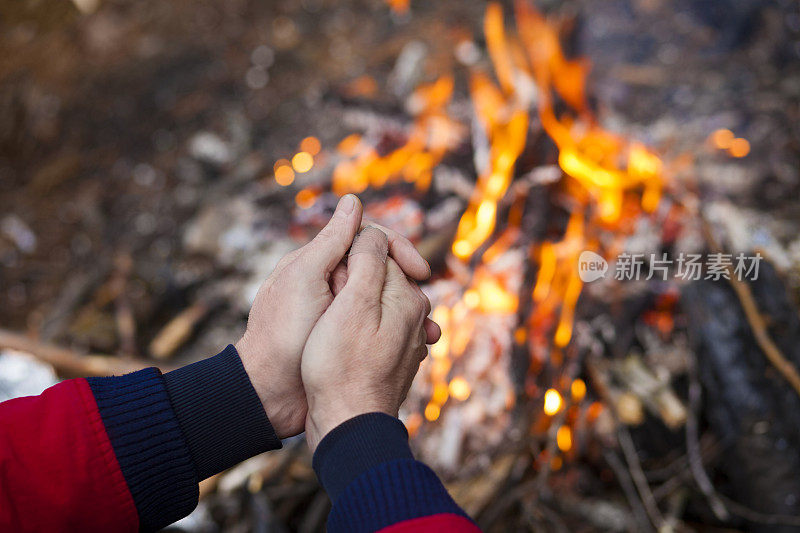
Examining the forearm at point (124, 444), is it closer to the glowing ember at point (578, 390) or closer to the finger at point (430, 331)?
the finger at point (430, 331)

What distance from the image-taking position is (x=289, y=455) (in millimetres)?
2330

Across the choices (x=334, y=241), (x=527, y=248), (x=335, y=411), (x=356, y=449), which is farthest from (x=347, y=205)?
(x=527, y=248)

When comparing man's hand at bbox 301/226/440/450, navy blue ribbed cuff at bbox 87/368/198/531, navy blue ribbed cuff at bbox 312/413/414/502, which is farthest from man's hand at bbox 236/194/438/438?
navy blue ribbed cuff at bbox 312/413/414/502

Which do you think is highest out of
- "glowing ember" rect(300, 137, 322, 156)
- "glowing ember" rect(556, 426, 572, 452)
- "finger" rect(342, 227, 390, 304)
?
"finger" rect(342, 227, 390, 304)

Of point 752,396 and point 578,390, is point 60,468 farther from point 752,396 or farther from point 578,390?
point 752,396

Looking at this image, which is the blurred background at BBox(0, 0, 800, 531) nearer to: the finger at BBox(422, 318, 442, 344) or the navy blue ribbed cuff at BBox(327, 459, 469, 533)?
the finger at BBox(422, 318, 442, 344)

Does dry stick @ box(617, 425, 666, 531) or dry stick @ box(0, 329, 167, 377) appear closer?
dry stick @ box(617, 425, 666, 531)

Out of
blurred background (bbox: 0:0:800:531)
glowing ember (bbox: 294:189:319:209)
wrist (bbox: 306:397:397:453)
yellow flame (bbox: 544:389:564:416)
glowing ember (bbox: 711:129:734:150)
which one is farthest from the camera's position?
glowing ember (bbox: 294:189:319:209)

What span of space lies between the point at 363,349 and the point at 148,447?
65 centimetres

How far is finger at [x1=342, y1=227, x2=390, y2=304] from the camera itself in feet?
4.96

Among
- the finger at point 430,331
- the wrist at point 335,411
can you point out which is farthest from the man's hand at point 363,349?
the finger at point 430,331

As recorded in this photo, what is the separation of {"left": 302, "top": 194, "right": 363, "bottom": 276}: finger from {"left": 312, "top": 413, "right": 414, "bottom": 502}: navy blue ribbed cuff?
20.6 inches

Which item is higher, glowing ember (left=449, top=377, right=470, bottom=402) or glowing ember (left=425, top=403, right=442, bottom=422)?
glowing ember (left=449, top=377, right=470, bottom=402)

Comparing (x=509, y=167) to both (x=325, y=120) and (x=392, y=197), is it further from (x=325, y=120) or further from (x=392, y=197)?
(x=325, y=120)
